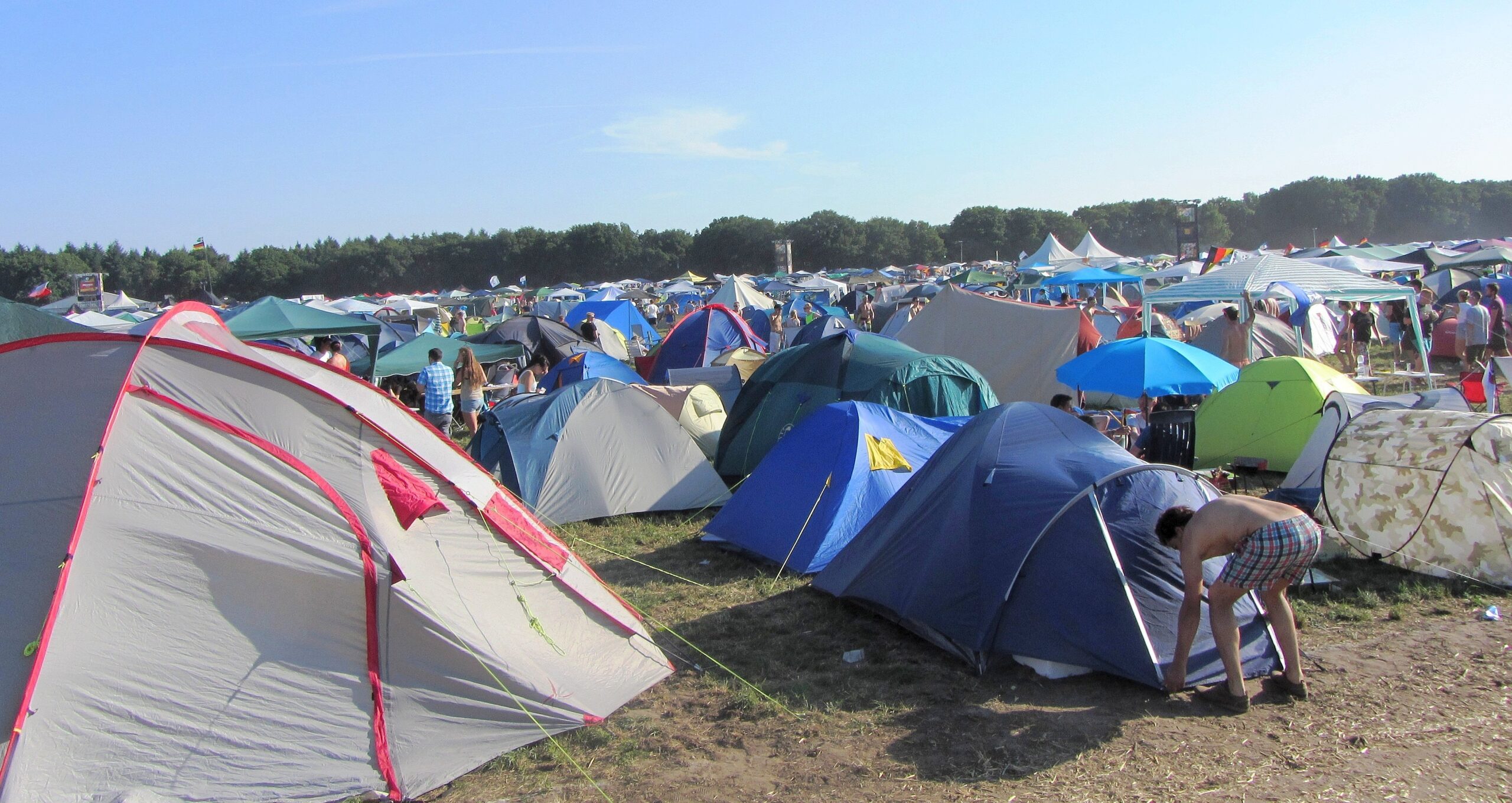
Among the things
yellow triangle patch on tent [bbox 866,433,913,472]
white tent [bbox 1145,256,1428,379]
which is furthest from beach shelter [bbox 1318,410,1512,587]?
white tent [bbox 1145,256,1428,379]

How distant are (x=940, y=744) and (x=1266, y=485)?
6.44 metres

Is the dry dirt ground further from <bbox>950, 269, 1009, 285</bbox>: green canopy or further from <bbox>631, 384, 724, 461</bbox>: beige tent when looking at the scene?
<bbox>950, 269, 1009, 285</bbox>: green canopy

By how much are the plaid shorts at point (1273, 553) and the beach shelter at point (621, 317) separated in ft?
72.0

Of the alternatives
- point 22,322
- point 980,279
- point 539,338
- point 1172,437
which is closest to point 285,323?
point 22,322

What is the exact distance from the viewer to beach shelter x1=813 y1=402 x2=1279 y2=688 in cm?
502

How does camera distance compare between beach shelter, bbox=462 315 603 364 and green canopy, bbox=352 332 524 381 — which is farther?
beach shelter, bbox=462 315 603 364

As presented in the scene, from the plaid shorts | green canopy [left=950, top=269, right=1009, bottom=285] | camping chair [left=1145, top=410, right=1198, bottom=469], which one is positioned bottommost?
camping chair [left=1145, top=410, right=1198, bottom=469]

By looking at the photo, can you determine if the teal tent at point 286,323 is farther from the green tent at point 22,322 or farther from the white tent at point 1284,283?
the white tent at point 1284,283

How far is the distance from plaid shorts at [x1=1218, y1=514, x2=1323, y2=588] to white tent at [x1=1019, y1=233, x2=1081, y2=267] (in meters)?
30.8

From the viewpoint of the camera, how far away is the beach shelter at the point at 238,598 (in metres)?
3.93

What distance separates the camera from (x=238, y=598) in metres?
4.23

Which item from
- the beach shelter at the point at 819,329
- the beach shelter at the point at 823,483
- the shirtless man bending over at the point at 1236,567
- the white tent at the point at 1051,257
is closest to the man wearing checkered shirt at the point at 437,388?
the beach shelter at the point at 823,483

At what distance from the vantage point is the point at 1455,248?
3478 centimetres

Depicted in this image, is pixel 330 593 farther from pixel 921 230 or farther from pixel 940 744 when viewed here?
pixel 921 230
